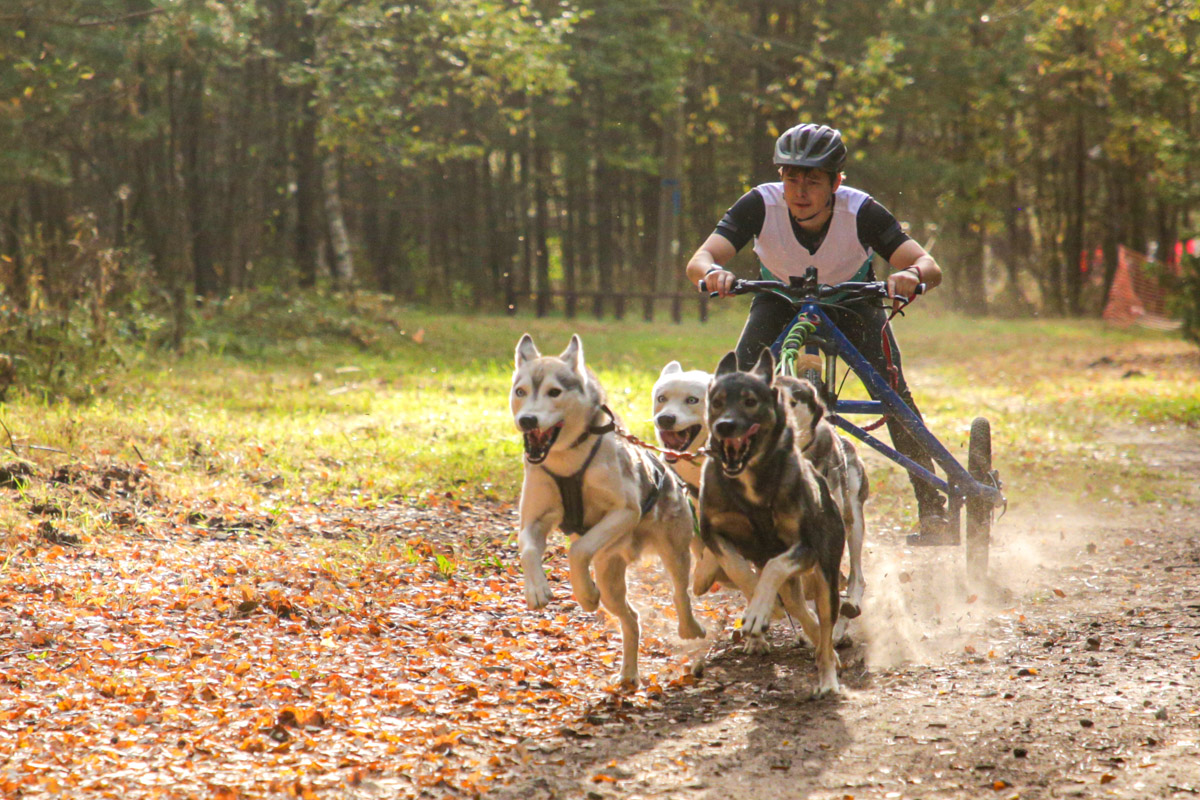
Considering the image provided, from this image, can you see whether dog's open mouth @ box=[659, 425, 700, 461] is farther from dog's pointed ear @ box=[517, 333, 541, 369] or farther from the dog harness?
dog's pointed ear @ box=[517, 333, 541, 369]

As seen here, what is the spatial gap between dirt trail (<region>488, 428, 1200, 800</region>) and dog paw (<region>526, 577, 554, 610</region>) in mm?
577

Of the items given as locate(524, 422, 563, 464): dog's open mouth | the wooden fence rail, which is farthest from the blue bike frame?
the wooden fence rail

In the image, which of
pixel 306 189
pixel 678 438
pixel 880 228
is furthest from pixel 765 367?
pixel 306 189

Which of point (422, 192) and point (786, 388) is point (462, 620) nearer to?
point (786, 388)

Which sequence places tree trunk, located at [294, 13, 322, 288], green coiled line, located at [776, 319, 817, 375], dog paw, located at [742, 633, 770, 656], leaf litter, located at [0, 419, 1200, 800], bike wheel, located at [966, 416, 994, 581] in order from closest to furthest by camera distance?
leaf litter, located at [0, 419, 1200, 800] < green coiled line, located at [776, 319, 817, 375] < dog paw, located at [742, 633, 770, 656] < bike wheel, located at [966, 416, 994, 581] < tree trunk, located at [294, 13, 322, 288]

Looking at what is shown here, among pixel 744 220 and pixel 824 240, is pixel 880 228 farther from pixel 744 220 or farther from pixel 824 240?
pixel 744 220

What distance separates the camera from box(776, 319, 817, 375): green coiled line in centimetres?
582

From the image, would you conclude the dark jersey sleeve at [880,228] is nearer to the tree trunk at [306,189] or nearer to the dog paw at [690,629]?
the dog paw at [690,629]

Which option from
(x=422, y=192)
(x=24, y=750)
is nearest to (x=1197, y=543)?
(x=24, y=750)

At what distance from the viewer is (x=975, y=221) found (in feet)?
137

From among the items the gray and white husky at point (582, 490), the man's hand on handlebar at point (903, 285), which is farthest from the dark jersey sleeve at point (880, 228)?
the gray and white husky at point (582, 490)

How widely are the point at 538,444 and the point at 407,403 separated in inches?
395

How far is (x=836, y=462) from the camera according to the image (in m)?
5.87

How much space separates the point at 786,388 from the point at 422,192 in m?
35.2
